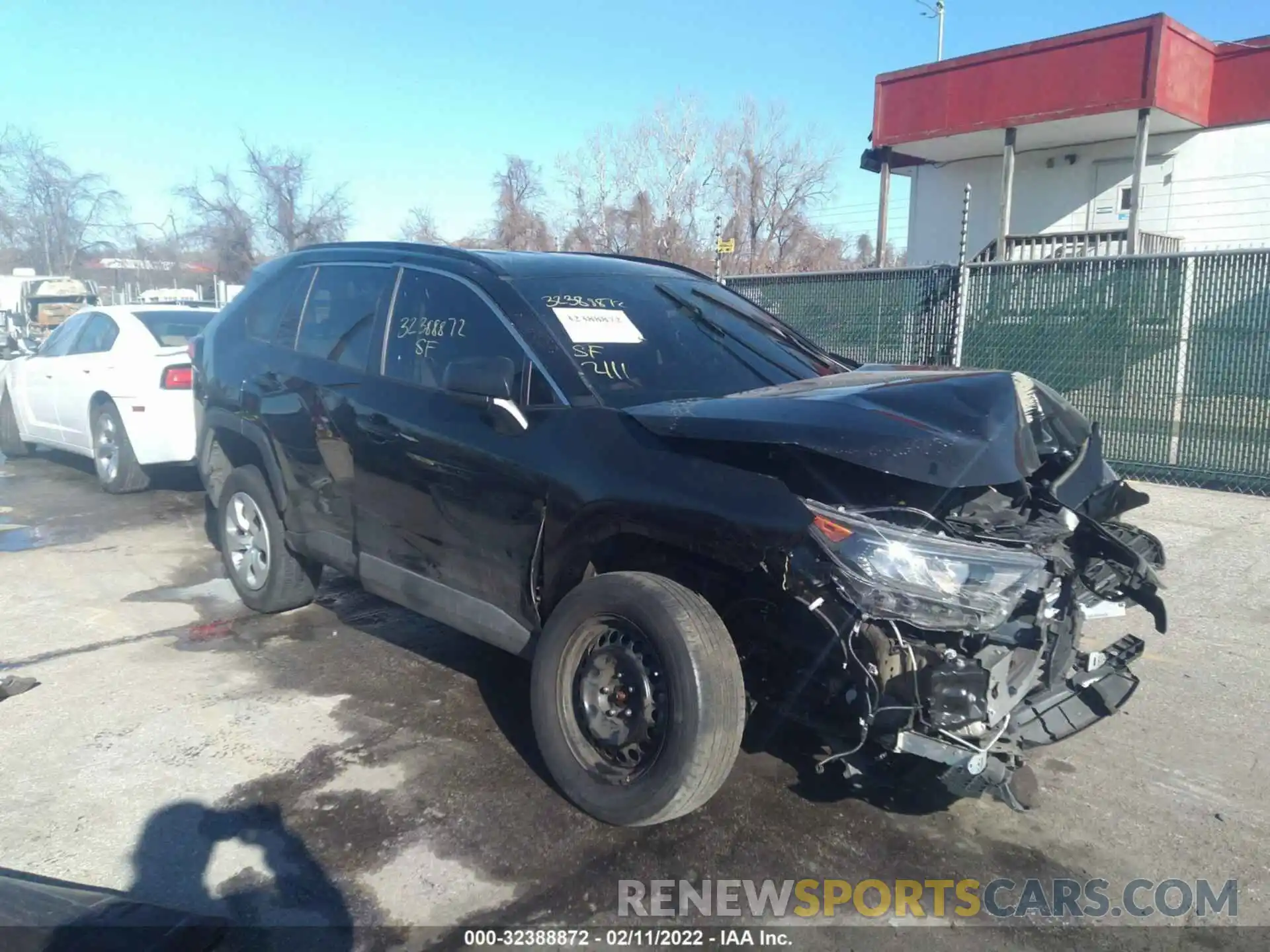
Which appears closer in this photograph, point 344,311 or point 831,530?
point 831,530

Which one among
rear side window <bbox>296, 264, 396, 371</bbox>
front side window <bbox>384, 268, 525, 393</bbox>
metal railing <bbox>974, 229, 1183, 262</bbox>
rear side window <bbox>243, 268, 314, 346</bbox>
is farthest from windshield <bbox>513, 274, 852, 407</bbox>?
metal railing <bbox>974, 229, 1183, 262</bbox>

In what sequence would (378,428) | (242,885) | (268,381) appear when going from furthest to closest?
(268,381) < (378,428) < (242,885)

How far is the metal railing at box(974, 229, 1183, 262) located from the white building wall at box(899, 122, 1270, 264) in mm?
848

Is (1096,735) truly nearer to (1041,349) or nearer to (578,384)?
(578,384)

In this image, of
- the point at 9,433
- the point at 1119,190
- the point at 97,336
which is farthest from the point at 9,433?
the point at 1119,190

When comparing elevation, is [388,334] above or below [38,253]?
below

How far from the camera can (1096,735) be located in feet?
13.5

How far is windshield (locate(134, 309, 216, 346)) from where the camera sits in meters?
8.66

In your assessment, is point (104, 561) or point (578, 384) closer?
point (578, 384)

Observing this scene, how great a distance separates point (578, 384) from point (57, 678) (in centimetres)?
305

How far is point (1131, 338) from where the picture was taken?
8.92 metres

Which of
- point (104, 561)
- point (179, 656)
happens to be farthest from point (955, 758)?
point (104, 561)

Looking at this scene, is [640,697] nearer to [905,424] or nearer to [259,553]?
[905,424]

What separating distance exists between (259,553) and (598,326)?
8.81 ft
